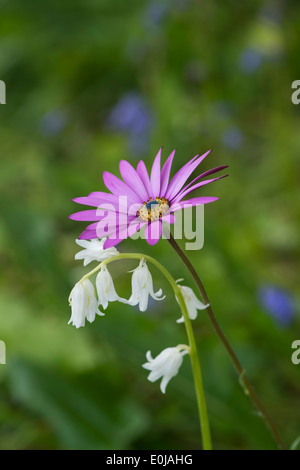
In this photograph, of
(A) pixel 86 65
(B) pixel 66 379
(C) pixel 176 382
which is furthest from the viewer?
(A) pixel 86 65

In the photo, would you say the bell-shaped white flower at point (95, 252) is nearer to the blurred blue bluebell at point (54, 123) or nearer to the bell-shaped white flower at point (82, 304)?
the bell-shaped white flower at point (82, 304)

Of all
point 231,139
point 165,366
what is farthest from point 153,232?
point 231,139

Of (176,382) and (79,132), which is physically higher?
(79,132)

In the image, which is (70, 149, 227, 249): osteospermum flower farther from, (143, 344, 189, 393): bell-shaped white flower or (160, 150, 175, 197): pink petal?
(143, 344, 189, 393): bell-shaped white flower

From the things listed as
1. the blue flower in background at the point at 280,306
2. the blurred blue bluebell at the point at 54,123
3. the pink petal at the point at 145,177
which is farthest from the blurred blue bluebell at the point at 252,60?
the pink petal at the point at 145,177

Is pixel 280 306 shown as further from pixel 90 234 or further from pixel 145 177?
pixel 90 234
